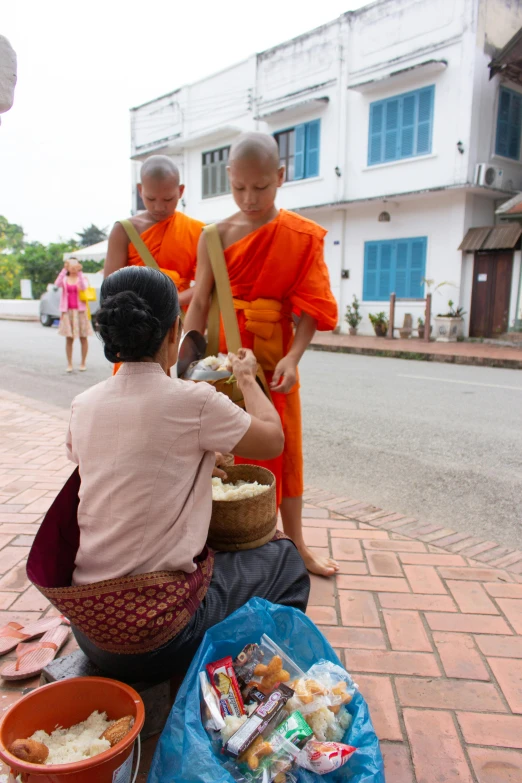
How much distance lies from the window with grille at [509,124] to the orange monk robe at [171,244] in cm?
1355

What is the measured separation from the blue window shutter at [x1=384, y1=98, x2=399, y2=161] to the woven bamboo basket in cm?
1497

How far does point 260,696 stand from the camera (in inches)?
60.9

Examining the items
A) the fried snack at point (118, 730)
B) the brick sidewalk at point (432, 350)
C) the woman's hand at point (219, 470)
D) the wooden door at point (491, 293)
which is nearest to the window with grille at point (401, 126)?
the wooden door at point (491, 293)

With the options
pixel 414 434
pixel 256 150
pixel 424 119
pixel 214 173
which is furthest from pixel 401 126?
pixel 256 150

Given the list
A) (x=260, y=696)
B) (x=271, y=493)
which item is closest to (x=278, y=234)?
(x=271, y=493)

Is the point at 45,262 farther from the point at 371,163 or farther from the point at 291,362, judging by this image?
the point at 291,362

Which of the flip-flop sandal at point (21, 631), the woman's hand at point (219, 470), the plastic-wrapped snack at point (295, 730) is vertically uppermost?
the woman's hand at point (219, 470)

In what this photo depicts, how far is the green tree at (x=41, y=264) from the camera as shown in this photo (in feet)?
98.8

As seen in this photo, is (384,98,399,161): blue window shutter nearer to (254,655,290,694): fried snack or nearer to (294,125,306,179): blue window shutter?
(294,125,306,179): blue window shutter

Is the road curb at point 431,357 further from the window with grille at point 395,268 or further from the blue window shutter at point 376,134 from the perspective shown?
the blue window shutter at point 376,134

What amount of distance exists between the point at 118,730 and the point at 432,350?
1152cm

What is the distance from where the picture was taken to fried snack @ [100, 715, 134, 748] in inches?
53.7

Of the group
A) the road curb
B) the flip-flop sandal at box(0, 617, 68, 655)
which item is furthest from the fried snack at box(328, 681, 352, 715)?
the road curb

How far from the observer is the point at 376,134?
15555 mm
